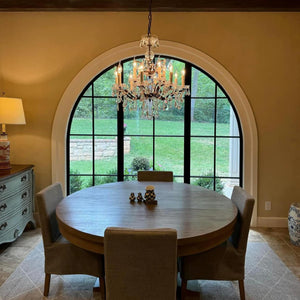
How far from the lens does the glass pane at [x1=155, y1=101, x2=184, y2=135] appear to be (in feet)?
12.2

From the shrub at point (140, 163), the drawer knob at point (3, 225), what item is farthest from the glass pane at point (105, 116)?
the drawer knob at point (3, 225)

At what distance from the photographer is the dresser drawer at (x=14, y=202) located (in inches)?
109

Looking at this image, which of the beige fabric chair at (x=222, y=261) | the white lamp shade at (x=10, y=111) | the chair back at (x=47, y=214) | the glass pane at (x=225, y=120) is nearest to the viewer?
the beige fabric chair at (x=222, y=261)

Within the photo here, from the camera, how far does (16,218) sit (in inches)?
118

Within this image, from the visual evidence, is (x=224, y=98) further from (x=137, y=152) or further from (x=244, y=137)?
(x=137, y=152)

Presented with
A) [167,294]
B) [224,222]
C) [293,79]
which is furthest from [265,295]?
[293,79]

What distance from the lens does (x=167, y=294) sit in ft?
4.64

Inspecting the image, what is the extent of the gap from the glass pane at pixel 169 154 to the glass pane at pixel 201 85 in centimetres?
69

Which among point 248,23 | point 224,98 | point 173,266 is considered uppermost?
point 248,23

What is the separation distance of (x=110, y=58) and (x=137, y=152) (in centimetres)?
131

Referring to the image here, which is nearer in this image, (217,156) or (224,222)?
(224,222)

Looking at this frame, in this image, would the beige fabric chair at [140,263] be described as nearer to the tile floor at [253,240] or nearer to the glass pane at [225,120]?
the tile floor at [253,240]

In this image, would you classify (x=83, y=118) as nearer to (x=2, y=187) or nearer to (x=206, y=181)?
(x=2, y=187)

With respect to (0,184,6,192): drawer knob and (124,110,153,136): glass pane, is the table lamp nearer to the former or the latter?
(0,184,6,192): drawer knob
